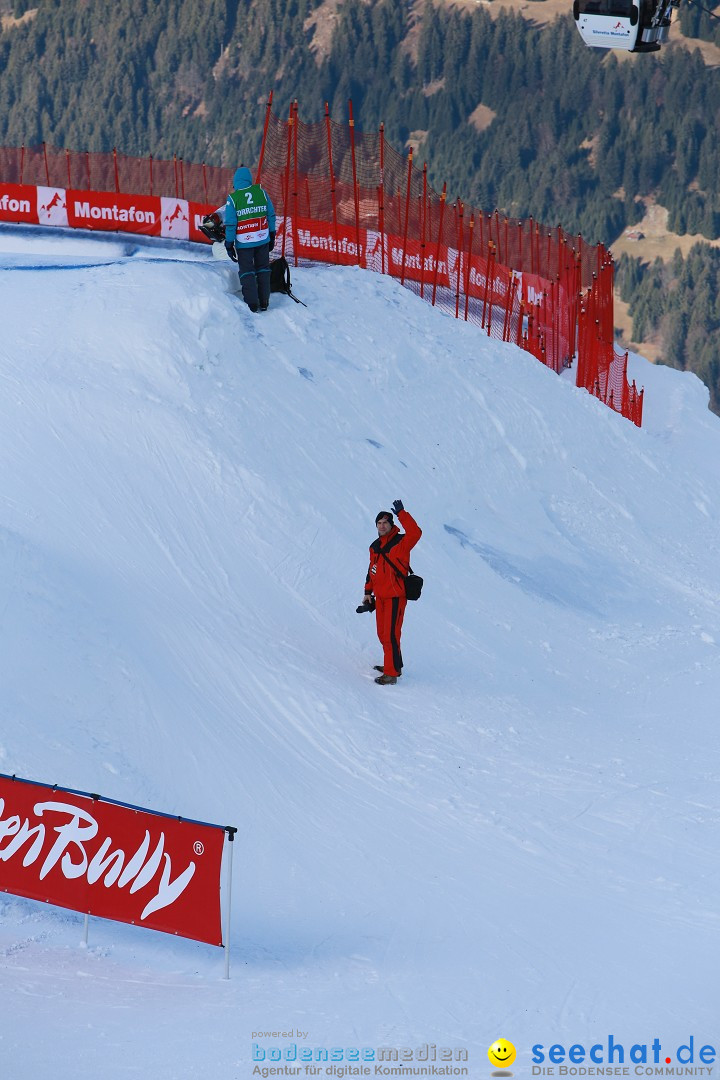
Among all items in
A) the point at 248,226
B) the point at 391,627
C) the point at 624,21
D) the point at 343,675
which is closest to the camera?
the point at 391,627

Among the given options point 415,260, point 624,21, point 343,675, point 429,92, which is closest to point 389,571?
point 343,675

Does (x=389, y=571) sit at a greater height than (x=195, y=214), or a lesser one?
lesser

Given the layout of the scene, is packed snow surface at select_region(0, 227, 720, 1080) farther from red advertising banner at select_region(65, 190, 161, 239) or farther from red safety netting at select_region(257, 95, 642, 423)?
red advertising banner at select_region(65, 190, 161, 239)

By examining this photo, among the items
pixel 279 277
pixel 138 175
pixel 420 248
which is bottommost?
pixel 279 277

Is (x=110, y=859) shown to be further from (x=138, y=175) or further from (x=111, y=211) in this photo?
(x=138, y=175)

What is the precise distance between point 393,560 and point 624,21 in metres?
6.87

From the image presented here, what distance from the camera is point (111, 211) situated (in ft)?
69.7

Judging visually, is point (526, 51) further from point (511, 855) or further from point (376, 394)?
point (511, 855)

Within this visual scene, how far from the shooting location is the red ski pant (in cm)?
991

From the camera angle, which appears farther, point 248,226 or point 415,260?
point 415,260

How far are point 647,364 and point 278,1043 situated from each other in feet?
91.4

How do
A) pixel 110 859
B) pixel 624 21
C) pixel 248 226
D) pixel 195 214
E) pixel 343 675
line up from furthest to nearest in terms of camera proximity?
1. pixel 195 214
2. pixel 248 226
3. pixel 624 21
4. pixel 343 675
5. pixel 110 859

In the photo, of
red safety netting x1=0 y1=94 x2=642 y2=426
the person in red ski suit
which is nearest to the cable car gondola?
red safety netting x1=0 y1=94 x2=642 y2=426

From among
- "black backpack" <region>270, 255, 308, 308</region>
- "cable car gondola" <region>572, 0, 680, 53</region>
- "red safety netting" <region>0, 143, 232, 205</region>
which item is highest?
"cable car gondola" <region>572, 0, 680, 53</region>
